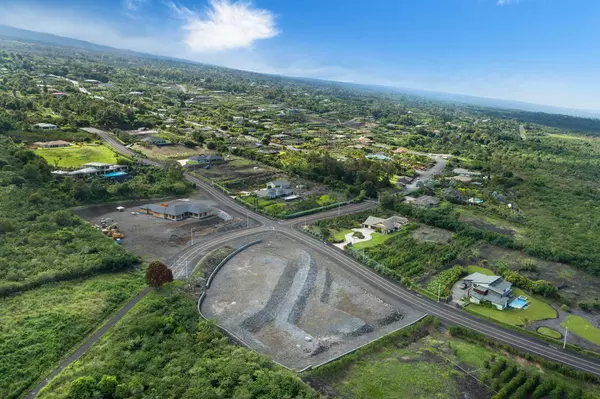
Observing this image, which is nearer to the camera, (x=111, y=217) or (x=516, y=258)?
(x=516, y=258)

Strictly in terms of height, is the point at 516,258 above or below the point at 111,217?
above

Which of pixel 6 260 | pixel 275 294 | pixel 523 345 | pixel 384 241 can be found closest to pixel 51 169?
pixel 6 260

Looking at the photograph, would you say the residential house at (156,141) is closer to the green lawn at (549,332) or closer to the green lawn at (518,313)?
the green lawn at (518,313)

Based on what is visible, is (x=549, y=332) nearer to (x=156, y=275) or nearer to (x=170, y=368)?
(x=170, y=368)

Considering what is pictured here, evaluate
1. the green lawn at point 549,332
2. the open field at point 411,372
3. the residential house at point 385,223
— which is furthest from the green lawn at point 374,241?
the green lawn at point 549,332

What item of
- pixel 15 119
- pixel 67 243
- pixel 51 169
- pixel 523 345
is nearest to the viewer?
pixel 523 345

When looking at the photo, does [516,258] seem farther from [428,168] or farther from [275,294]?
[428,168]

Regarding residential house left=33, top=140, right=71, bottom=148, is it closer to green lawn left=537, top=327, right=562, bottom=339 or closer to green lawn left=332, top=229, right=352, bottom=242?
green lawn left=332, top=229, right=352, bottom=242
